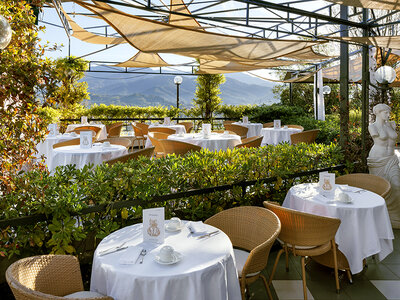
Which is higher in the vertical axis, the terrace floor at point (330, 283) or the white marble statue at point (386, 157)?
the white marble statue at point (386, 157)

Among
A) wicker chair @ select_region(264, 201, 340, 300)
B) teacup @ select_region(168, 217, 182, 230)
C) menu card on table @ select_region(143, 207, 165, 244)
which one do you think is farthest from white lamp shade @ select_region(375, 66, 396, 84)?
menu card on table @ select_region(143, 207, 165, 244)

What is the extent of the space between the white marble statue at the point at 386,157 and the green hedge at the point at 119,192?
4.50 ft

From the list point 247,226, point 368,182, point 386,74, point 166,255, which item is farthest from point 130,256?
Answer: point 386,74

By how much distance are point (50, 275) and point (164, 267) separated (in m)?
0.72

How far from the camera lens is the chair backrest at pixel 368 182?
4.04 metres

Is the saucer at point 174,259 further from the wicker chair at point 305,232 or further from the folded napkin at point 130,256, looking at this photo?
the wicker chair at point 305,232

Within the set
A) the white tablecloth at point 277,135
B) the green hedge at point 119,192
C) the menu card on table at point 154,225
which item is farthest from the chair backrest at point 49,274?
the white tablecloth at point 277,135

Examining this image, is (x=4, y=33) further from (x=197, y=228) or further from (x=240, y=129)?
(x=240, y=129)

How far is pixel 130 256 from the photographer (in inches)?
79.9

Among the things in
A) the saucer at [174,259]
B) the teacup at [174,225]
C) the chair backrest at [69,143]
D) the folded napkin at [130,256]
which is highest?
the chair backrest at [69,143]

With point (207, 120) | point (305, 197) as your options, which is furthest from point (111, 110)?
point (305, 197)

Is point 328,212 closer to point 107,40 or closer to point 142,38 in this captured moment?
point 142,38

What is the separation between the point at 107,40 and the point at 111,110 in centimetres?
510

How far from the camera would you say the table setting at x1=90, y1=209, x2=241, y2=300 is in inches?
71.4
